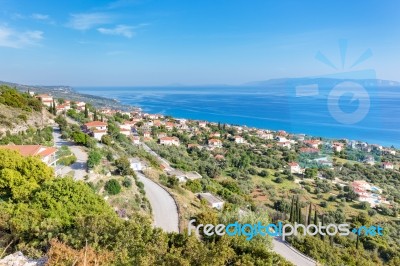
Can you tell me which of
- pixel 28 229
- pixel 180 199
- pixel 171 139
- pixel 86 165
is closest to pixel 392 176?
pixel 171 139

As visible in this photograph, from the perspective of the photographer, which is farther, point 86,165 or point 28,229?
point 86,165

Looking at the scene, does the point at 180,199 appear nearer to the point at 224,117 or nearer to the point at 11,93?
the point at 11,93

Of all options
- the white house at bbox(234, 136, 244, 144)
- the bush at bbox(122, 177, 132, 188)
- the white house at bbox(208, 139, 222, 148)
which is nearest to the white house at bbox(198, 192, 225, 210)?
the bush at bbox(122, 177, 132, 188)

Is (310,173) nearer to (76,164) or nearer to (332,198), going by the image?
(332,198)

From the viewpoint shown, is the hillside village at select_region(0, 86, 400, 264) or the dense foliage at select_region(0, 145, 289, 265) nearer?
the dense foliage at select_region(0, 145, 289, 265)

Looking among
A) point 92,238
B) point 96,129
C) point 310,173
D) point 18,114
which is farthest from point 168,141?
point 92,238

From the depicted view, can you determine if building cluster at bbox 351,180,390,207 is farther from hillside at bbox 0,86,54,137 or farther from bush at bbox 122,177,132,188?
hillside at bbox 0,86,54,137
